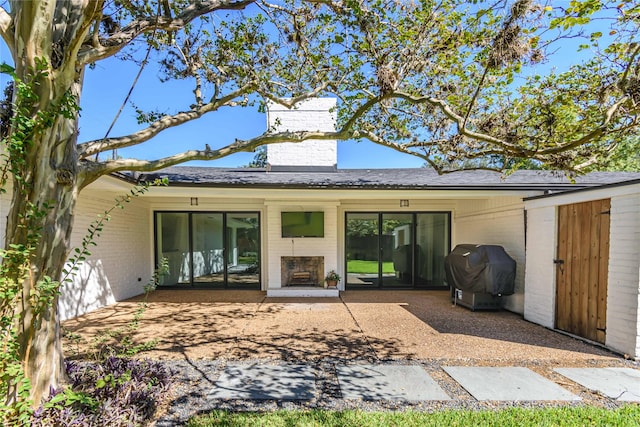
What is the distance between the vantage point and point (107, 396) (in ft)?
8.23

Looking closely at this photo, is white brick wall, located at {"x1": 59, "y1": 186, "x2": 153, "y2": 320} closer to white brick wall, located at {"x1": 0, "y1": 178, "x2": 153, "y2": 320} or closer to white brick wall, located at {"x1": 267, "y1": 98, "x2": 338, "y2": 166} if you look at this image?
white brick wall, located at {"x1": 0, "y1": 178, "x2": 153, "y2": 320}

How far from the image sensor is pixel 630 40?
345cm

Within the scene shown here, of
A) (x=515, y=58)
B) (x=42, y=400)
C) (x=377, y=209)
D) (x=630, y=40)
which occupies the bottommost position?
(x=42, y=400)

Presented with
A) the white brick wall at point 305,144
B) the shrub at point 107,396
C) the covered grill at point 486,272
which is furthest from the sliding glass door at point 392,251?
the shrub at point 107,396

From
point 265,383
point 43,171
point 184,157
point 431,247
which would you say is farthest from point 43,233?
point 431,247

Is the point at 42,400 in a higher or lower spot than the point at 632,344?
higher

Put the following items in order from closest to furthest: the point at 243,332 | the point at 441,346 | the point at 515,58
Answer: the point at 515,58 < the point at 441,346 < the point at 243,332

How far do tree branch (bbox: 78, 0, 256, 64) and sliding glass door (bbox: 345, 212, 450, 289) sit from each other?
6041mm

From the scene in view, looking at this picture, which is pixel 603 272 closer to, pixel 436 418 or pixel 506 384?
pixel 506 384

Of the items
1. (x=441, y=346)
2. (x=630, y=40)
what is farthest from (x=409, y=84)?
(x=441, y=346)

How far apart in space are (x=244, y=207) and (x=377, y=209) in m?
3.91

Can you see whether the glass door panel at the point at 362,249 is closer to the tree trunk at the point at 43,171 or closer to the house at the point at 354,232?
the house at the point at 354,232

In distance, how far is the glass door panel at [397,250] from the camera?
28.1 feet

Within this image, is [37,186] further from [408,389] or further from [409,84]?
[409,84]
